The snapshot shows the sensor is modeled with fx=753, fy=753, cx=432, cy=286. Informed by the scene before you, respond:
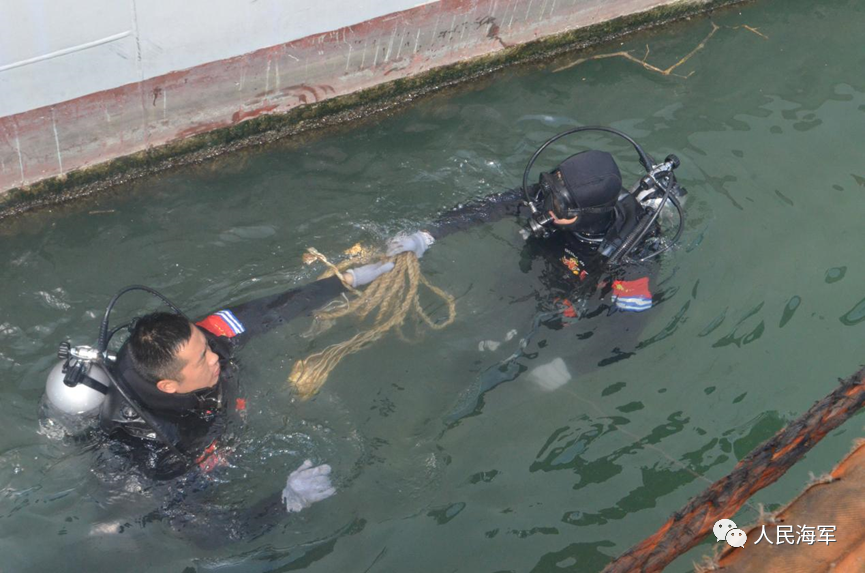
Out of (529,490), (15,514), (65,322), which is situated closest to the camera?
(15,514)

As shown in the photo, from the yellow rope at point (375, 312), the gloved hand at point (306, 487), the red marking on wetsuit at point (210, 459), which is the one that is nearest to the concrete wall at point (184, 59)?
the yellow rope at point (375, 312)

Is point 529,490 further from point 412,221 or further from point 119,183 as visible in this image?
point 119,183

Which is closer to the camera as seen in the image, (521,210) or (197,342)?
(197,342)

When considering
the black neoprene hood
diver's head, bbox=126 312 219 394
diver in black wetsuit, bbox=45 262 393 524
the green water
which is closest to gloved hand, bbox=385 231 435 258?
the green water

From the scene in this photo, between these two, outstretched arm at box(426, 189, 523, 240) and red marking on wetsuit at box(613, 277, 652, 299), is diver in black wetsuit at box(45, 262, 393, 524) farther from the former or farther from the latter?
red marking on wetsuit at box(613, 277, 652, 299)

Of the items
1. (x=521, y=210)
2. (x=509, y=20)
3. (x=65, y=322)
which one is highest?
(x=509, y=20)

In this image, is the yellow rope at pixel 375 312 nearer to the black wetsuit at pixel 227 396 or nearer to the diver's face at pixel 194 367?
→ the black wetsuit at pixel 227 396

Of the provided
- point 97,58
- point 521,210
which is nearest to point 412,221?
point 521,210

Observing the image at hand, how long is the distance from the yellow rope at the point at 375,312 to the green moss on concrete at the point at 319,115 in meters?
1.59

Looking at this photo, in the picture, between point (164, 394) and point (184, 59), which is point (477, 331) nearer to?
point (164, 394)

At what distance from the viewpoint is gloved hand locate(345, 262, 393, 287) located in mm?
4465

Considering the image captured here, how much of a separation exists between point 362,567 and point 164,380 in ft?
4.95

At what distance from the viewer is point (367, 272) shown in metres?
4.51

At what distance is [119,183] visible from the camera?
5438mm
